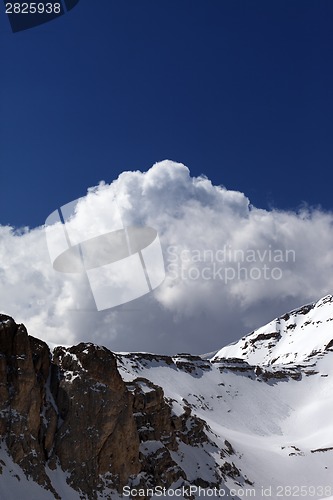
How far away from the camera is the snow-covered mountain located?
5188 cm

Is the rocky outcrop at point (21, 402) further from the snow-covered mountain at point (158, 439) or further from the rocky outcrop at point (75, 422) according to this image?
the snow-covered mountain at point (158, 439)

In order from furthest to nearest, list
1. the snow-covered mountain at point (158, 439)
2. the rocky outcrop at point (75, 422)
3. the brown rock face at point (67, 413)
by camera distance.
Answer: the snow-covered mountain at point (158, 439)
the rocky outcrop at point (75, 422)
the brown rock face at point (67, 413)

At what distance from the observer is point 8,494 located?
1670 inches

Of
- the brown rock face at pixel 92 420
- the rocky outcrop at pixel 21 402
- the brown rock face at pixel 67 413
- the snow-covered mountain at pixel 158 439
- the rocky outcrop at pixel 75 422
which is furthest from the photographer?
the brown rock face at pixel 92 420

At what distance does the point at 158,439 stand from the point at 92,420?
1704 centimetres

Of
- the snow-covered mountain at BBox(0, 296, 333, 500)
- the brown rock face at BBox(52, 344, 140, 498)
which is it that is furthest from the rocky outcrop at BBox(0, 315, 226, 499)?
the snow-covered mountain at BBox(0, 296, 333, 500)

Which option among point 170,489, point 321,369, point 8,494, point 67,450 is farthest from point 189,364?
point 8,494

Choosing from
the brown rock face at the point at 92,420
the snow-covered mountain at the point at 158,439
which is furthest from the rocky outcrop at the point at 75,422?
the snow-covered mountain at the point at 158,439

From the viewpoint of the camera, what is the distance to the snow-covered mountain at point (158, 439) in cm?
5188

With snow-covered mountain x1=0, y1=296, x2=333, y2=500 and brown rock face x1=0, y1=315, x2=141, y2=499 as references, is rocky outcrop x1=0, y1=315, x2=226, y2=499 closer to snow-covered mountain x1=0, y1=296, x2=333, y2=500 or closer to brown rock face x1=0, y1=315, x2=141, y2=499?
brown rock face x1=0, y1=315, x2=141, y2=499

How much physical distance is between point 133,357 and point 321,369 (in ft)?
242

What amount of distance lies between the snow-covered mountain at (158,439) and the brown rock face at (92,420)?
0.40 feet

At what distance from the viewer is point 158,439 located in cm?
6944

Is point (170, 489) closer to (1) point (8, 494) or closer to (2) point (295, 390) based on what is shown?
(1) point (8, 494)
